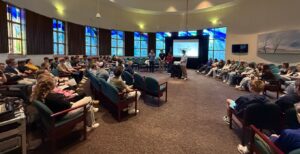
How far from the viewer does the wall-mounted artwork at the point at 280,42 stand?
26.1ft

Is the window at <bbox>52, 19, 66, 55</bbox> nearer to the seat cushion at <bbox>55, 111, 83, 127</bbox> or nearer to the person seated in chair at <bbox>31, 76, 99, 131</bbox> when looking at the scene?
the person seated in chair at <bbox>31, 76, 99, 131</bbox>

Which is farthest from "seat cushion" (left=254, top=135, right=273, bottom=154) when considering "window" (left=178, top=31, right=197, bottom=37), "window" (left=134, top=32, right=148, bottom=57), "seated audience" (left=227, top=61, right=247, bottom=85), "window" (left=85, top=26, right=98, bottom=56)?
"window" (left=134, top=32, right=148, bottom=57)

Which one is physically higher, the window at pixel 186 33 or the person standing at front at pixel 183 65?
the window at pixel 186 33

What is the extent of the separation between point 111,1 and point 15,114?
11.5 m

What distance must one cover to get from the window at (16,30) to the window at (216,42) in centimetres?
1107

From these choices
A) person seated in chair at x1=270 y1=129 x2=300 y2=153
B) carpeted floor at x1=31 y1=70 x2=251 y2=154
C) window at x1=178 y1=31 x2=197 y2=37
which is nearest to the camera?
person seated in chair at x1=270 y1=129 x2=300 y2=153

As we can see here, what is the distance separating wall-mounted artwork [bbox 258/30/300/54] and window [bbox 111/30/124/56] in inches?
369

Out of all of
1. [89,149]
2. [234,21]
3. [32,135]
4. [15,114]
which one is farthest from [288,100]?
[234,21]

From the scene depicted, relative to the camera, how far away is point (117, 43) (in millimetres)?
14258

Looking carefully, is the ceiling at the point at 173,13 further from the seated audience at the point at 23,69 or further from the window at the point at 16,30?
the seated audience at the point at 23,69

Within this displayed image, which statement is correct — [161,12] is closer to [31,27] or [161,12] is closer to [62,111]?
[31,27]

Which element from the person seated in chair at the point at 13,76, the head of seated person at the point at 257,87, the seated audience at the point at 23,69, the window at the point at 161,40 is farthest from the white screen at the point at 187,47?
the head of seated person at the point at 257,87

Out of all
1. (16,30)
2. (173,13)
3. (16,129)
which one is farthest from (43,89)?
(173,13)

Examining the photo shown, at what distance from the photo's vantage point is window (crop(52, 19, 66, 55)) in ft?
31.3
